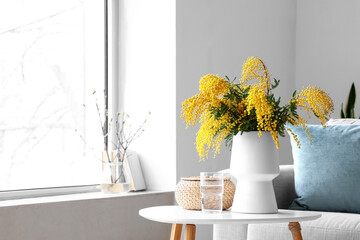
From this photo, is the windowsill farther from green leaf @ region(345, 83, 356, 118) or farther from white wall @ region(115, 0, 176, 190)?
green leaf @ region(345, 83, 356, 118)

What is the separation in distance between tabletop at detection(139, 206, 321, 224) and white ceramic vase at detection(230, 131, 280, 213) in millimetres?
40

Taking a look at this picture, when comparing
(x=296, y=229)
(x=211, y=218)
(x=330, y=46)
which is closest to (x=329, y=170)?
(x=296, y=229)

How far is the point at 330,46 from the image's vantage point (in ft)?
12.6

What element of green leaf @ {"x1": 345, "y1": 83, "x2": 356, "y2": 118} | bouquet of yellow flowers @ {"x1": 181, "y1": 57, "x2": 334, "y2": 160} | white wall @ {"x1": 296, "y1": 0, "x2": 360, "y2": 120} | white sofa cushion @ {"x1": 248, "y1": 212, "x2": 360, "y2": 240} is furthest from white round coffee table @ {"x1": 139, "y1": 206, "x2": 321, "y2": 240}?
white wall @ {"x1": 296, "y1": 0, "x2": 360, "y2": 120}

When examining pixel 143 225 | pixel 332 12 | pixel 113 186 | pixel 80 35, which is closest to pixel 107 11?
pixel 80 35

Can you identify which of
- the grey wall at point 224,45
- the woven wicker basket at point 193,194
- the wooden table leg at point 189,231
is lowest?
the wooden table leg at point 189,231

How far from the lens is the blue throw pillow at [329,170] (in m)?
2.39

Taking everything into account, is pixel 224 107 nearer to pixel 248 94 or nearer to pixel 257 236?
pixel 248 94

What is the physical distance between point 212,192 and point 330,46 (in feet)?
7.45

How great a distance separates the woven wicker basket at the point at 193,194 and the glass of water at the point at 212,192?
0.09 m

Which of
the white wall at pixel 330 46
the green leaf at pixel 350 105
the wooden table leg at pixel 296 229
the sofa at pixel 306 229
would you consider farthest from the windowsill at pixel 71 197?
the white wall at pixel 330 46

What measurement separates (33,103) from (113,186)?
0.58 meters

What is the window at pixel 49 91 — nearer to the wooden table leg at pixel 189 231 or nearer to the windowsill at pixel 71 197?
the windowsill at pixel 71 197

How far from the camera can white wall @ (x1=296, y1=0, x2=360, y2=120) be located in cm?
373
